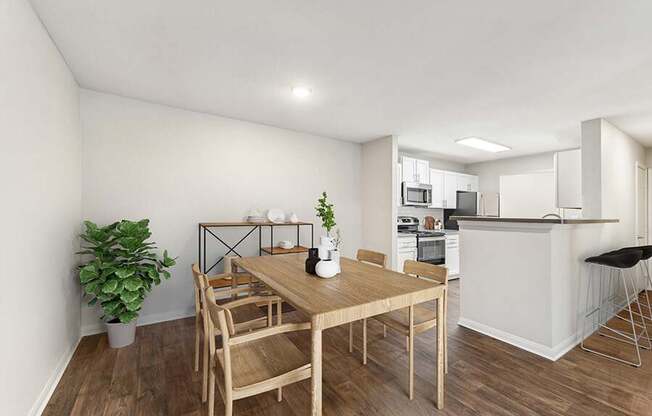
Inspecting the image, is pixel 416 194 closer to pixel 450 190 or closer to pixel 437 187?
pixel 437 187

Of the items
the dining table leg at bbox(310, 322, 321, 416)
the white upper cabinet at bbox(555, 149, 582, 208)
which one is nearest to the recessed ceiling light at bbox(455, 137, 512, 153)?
the white upper cabinet at bbox(555, 149, 582, 208)

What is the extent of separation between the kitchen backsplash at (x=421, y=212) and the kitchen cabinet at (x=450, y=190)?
0.37 meters

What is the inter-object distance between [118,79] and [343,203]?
3195 millimetres

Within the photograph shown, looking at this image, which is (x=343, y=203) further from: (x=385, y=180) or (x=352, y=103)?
(x=352, y=103)

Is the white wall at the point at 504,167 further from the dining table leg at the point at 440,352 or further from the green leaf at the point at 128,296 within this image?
the green leaf at the point at 128,296

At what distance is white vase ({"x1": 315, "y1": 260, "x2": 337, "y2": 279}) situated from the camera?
1944 mm

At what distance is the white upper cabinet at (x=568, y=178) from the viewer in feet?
11.5

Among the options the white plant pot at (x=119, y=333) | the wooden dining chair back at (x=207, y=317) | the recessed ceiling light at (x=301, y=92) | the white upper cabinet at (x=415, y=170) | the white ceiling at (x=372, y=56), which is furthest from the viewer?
the white upper cabinet at (x=415, y=170)

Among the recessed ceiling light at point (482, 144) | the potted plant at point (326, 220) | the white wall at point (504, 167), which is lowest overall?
the potted plant at point (326, 220)

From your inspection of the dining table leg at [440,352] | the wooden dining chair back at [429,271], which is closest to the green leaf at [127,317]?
the wooden dining chair back at [429,271]

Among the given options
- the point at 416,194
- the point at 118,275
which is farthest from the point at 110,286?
the point at 416,194

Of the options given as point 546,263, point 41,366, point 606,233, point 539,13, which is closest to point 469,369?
point 546,263

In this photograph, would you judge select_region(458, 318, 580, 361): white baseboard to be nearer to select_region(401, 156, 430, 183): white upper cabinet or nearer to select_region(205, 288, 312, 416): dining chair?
select_region(205, 288, 312, 416): dining chair

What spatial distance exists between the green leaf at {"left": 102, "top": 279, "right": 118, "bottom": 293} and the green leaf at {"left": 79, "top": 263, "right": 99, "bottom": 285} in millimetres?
111
